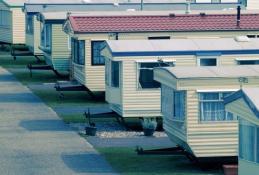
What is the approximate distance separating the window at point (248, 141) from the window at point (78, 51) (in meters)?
17.0

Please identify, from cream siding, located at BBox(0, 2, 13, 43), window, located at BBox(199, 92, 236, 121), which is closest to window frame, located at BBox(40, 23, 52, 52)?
cream siding, located at BBox(0, 2, 13, 43)

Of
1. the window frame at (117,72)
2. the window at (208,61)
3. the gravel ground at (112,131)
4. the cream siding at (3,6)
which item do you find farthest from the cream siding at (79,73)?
the cream siding at (3,6)

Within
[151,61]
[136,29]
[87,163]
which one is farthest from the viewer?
[136,29]

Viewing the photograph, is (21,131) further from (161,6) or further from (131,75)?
(161,6)

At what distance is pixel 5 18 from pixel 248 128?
127ft

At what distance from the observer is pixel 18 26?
58.1 meters

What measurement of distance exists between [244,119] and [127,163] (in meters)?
5.53

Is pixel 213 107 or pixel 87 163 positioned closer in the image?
pixel 213 107

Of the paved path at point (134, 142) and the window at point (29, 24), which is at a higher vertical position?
the window at point (29, 24)

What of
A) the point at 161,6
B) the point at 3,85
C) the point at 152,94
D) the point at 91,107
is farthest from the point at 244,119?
the point at 161,6

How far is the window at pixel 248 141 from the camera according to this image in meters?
21.1

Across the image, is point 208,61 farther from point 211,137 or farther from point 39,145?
point 211,137

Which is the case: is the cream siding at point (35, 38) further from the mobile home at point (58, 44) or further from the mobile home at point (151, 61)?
the mobile home at point (151, 61)

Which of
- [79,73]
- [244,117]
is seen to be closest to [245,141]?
[244,117]
